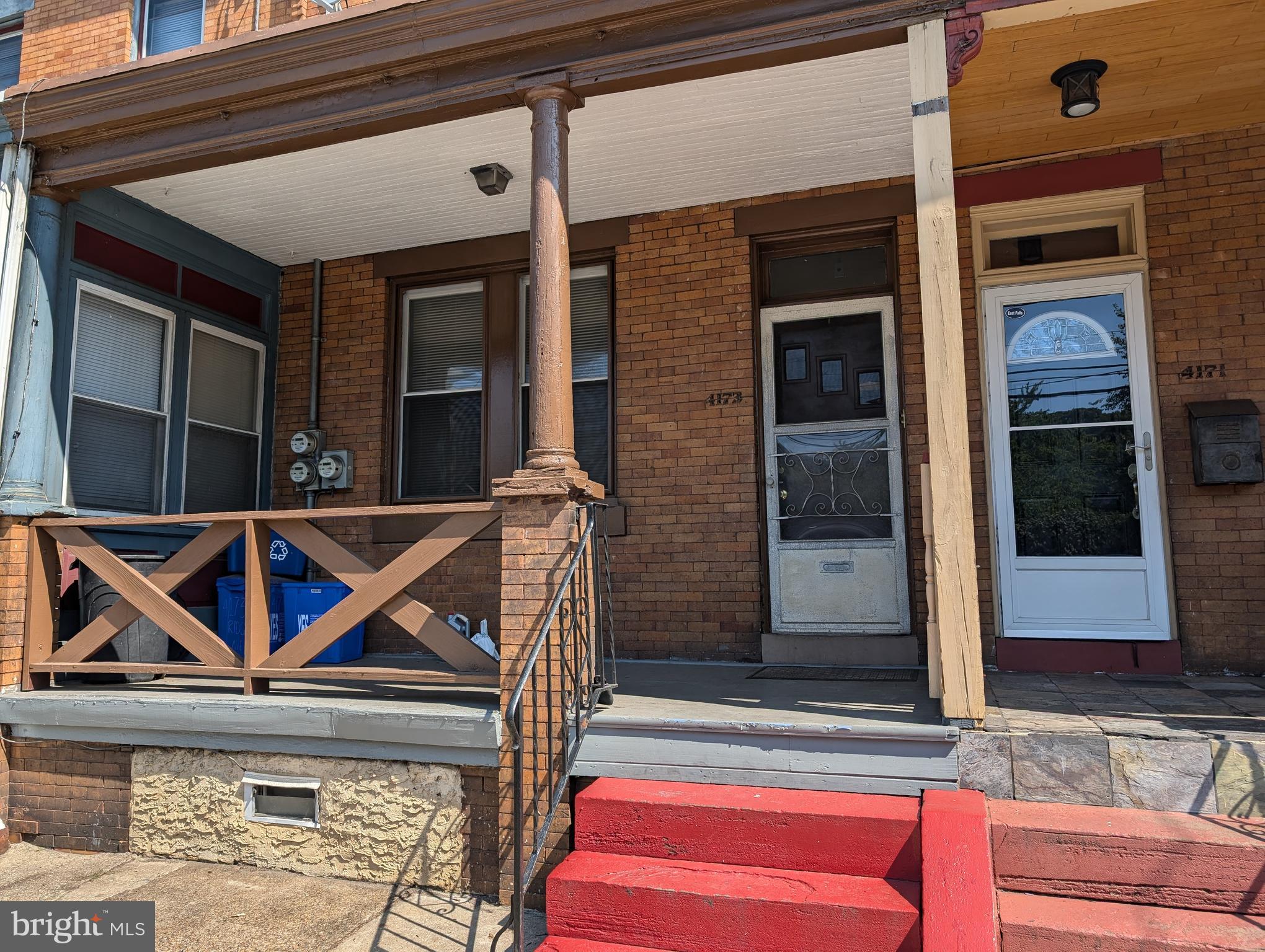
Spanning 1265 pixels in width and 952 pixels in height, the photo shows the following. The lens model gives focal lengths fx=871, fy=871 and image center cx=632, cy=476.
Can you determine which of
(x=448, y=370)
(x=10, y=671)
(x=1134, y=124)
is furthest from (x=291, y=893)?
(x=1134, y=124)

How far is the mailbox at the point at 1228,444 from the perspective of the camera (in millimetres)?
4746

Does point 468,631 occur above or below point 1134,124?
below

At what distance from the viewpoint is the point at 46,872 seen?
437 centimetres

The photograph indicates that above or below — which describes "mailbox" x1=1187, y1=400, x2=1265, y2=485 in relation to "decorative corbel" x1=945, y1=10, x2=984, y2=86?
below

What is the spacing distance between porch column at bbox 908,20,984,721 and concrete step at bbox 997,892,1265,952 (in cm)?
70

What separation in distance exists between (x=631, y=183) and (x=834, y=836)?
14.0 feet

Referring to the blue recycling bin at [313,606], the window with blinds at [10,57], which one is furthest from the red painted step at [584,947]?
the window with blinds at [10,57]

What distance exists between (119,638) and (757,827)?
4.04 meters

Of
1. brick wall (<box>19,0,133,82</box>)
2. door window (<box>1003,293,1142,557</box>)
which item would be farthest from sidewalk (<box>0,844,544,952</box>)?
brick wall (<box>19,0,133,82</box>)

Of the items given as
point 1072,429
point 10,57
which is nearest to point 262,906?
point 1072,429

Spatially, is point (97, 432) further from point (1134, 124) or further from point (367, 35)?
point (1134, 124)

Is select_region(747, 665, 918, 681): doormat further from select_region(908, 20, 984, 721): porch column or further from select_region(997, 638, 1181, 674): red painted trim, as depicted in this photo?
select_region(908, 20, 984, 721): porch column

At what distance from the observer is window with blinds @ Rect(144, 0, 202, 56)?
19.3 ft

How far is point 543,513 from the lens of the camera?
156 inches
